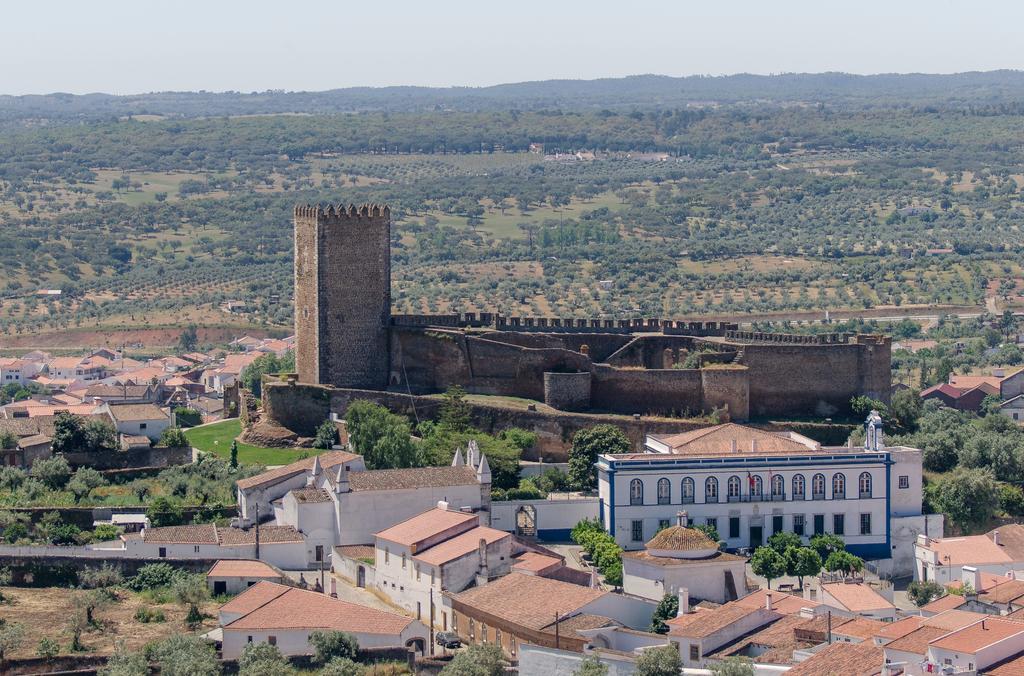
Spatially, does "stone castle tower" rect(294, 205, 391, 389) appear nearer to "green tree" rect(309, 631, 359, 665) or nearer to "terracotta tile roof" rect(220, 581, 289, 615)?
"terracotta tile roof" rect(220, 581, 289, 615)

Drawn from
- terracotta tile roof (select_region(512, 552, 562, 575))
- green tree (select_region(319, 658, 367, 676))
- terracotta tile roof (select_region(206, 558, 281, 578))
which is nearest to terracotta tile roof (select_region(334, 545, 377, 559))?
terracotta tile roof (select_region(206, 558, 281, 578))

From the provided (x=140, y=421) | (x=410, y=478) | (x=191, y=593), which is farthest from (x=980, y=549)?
(x=140, y=421)

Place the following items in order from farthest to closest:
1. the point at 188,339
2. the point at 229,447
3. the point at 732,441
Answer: the point at 188,339 < the point at 229,447 < the point at 732,441

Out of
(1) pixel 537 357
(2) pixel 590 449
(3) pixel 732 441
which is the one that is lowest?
(2) pixel 590 449

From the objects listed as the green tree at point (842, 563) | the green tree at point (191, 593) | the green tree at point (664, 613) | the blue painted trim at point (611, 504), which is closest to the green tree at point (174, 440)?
the green tree at point (191, 593)

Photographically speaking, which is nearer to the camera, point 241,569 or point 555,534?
point 241,569

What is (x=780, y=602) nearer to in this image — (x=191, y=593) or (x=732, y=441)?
(x=732, y=441)
